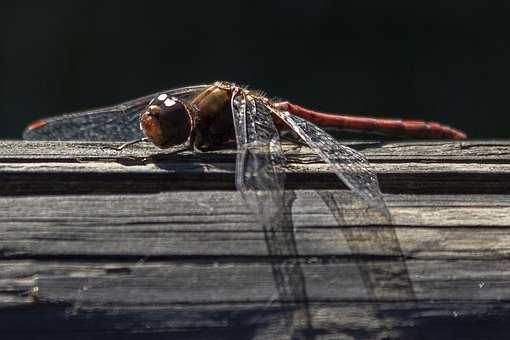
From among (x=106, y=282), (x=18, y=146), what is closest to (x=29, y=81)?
(x=18, y=146)

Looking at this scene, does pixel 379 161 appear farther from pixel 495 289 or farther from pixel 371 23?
pixel 371 23

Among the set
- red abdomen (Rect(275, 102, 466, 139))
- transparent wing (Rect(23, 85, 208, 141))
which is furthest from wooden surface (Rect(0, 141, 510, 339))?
red abdomen (Rect(275, 102, 466, 139))

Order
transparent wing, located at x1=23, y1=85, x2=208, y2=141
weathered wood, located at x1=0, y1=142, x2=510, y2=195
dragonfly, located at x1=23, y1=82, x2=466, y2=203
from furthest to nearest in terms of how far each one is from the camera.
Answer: transparent wing, located at x1=23, y1=85, x2=208, y2=141 < dragonfly, located at x1=23, y1=82, x2=466, y2=203 < weathered wood, located at x1=0, y1=142, x2=510, y2=195

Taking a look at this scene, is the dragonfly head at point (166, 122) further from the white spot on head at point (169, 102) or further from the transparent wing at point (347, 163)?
the transparent wing at point (347, 163)

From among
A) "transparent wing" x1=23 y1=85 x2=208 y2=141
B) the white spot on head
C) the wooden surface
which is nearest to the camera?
the wooden surface

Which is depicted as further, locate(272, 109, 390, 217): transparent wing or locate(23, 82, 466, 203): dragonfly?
locate(23, 82, 466, 203): dragonfly

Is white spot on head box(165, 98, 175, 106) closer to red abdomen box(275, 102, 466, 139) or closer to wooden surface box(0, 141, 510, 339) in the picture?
red abdomen box(275, 102, 466, 139)

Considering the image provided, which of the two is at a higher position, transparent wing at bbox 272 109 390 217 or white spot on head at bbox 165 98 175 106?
→ white spot on head at bbox 165 98 175 106
